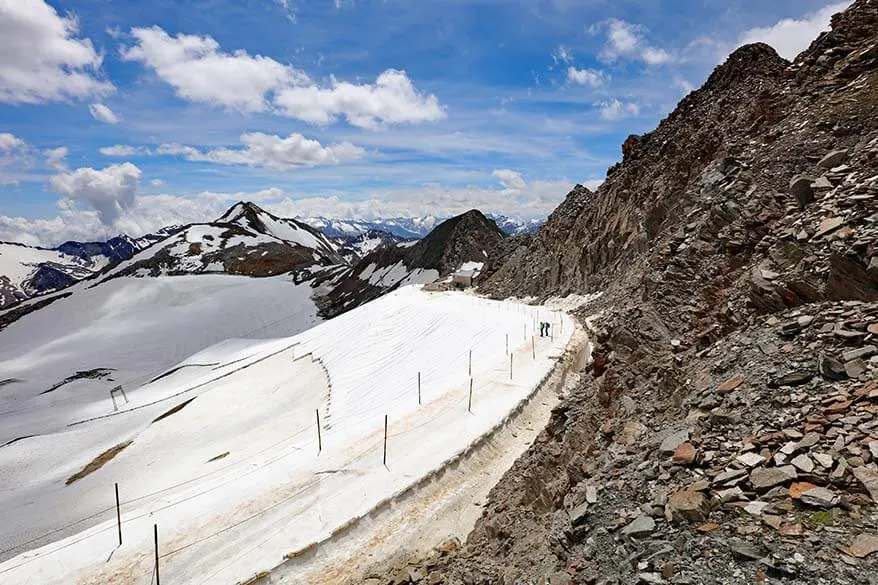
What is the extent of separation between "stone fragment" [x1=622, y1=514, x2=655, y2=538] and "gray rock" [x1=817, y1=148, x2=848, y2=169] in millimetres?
7981

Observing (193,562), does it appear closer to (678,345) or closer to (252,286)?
(678,345)

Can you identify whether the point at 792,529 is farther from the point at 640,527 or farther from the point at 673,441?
the point at 673,441

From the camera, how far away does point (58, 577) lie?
11875 mm

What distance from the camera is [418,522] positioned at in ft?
43.4

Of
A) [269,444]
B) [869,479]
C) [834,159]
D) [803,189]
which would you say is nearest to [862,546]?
[869,479]

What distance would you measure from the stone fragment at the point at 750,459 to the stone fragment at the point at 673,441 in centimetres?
88

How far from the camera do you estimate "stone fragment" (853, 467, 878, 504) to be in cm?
416

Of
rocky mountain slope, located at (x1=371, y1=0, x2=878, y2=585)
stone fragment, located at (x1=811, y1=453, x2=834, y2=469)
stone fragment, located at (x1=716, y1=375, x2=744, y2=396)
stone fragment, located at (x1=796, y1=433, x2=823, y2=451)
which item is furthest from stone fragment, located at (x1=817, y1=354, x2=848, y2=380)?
stone fragment, located at (x1=811, y1=453, x2=834, y2=469)

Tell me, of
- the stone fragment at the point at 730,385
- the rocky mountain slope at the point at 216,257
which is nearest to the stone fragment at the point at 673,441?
the stone fragment at the point at 730,385

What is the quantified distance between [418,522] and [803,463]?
10778 mm

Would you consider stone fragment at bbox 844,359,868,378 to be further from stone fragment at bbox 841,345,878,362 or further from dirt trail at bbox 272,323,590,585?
dirt trail at bbox 272,323,590,585

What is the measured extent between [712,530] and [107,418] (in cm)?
5598

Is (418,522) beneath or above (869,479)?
beneath

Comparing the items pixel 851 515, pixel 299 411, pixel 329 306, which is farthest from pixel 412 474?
pixel 329 306
